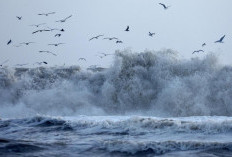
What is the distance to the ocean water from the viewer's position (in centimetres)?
930

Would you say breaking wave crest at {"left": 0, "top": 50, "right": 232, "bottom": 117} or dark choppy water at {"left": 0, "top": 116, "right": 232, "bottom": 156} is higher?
breaking wave crest at {"left": 0, "top": 50, "right": 232, "bottom": 117}

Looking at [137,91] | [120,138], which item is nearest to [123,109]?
[137,91]

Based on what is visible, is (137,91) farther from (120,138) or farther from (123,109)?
(120,138)

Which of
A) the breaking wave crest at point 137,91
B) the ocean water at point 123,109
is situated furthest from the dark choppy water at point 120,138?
the breaking wave crest at point 137,91

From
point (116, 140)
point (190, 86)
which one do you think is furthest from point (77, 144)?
point (190, 86)

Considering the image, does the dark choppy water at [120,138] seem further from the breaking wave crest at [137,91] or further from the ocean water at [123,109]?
the breaking wave crest at [137,91]

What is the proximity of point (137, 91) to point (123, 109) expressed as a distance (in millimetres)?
1240

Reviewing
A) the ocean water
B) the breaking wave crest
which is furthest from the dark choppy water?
the breaking wave crest

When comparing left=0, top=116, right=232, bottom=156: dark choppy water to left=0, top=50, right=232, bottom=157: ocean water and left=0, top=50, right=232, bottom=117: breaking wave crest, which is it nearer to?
left=0, top=50, right=232, bottom=157: ocean water

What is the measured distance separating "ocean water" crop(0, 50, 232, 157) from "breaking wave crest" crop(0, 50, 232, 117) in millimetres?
43

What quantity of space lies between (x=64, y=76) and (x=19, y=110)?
495cm

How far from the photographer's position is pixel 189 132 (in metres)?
10.5

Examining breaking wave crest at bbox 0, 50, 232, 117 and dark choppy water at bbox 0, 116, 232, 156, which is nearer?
dark choppy water at bbox 0, 116, 232, 156

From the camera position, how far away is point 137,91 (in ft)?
67.4
